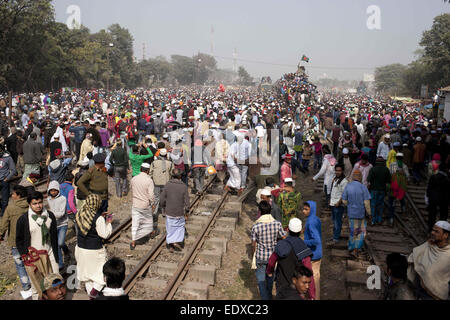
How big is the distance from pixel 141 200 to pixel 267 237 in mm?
3161

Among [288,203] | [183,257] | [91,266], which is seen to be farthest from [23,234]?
[288,203]

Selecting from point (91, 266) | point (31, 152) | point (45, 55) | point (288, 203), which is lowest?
point (91, 266)

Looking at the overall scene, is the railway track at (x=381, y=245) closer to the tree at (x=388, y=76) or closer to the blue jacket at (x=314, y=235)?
the blue jacket at (x=314, y=235)

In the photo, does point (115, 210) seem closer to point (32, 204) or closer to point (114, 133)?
point (32, 204)

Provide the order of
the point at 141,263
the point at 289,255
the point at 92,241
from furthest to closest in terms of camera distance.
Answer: the point at 141,263 < the point at 92,241 < the point at 289,255


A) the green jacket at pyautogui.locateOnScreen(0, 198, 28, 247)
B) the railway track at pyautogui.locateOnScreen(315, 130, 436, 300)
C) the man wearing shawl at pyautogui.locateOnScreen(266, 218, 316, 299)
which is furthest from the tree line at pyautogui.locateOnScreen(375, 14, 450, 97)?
the green jacket at pyautogui.locateOnScreen(0, 198, 28, 247)

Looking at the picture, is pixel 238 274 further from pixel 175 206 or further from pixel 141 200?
pixel 141 200

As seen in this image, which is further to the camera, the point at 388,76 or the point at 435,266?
the point at 388,76

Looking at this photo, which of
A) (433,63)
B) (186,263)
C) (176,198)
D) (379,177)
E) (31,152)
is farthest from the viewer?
(433,63)

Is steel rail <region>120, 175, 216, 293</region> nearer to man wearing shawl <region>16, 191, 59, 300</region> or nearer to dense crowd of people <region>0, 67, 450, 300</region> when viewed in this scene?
dense crowd of people <region>0, 67, 450, 300</region>

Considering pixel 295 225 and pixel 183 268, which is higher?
pixel 295 225

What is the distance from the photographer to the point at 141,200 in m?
7.45

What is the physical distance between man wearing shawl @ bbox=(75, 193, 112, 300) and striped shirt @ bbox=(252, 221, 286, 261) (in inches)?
86.5

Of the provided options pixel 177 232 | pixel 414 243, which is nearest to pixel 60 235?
pixel 177 232
